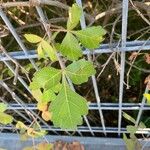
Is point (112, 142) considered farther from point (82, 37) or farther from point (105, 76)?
point (82, 37)

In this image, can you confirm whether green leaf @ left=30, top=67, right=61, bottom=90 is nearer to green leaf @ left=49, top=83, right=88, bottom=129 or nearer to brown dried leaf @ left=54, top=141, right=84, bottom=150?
green leaf @ left=49, top=83, right=88, bottom=129

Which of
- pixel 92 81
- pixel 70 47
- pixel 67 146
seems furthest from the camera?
pixel 67 146

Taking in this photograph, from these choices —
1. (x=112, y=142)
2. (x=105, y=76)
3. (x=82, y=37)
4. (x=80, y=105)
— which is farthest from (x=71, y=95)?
(x=112, y=142)

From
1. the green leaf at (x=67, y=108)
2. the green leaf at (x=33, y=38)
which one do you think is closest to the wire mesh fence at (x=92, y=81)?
the green leaf at (x=33, y=38)

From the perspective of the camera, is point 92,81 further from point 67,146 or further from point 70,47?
point 70,47

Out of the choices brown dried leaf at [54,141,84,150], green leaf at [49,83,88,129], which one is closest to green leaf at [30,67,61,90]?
green leaf at [49,83,88,129]

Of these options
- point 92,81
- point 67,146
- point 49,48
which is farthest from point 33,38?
point 67,146
